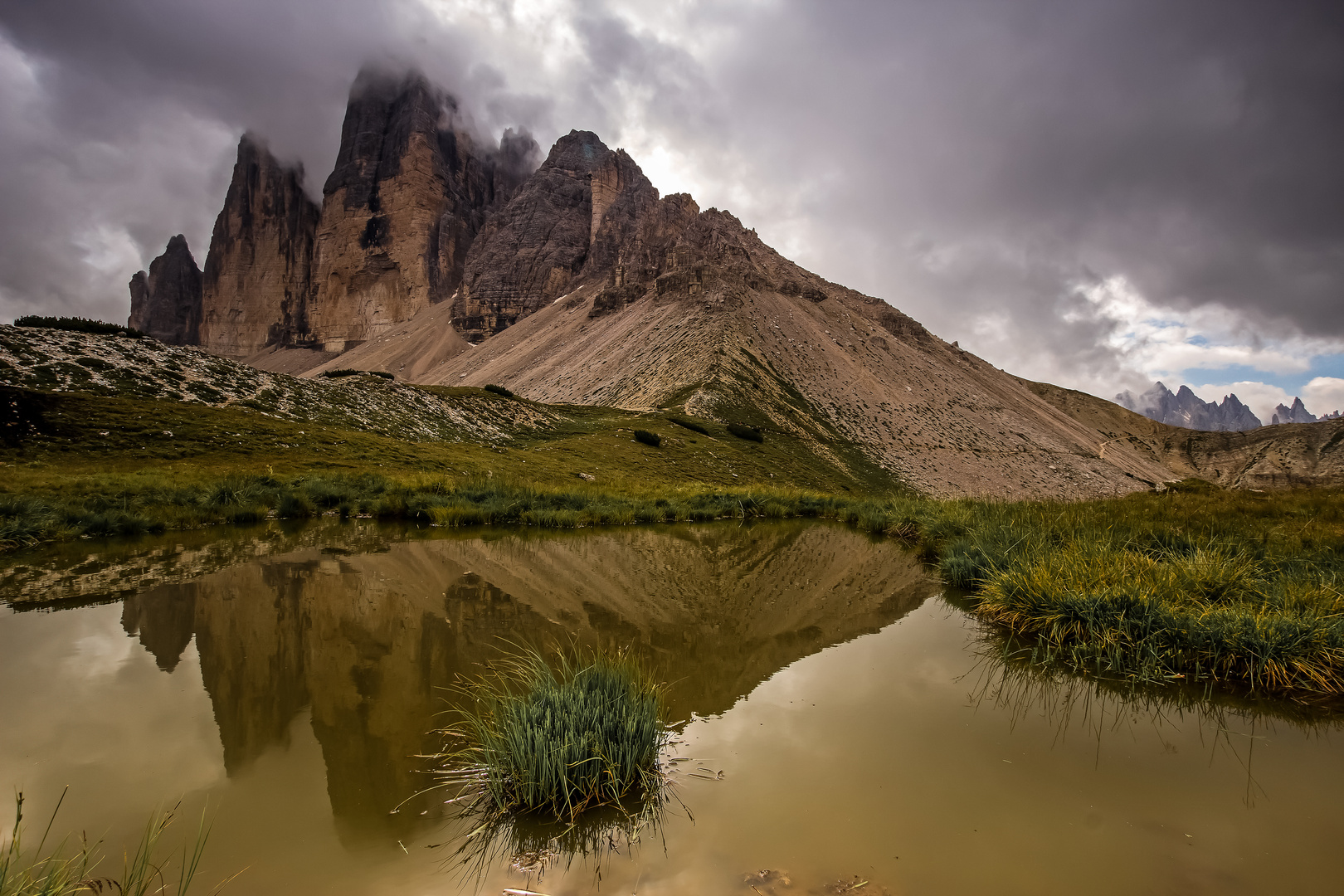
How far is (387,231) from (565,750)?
190251mm

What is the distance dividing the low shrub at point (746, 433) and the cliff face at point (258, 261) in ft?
573

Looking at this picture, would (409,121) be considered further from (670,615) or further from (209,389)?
(670,615)

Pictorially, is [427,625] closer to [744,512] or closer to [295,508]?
[295,508]

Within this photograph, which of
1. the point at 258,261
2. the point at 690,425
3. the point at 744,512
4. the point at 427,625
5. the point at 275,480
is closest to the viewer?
the point at 427,625

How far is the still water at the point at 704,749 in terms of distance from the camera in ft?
12.0

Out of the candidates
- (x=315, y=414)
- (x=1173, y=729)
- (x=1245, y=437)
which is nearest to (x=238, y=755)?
(x=1173, y=729)

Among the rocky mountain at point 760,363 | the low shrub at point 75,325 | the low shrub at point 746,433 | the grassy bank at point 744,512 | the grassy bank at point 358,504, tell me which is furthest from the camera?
the rocky mountain at point 760,363

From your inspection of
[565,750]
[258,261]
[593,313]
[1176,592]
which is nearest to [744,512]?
[1176,592]

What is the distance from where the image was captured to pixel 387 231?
16588 centimetres

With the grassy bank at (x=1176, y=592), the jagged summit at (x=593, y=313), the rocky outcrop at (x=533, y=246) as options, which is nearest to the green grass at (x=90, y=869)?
the grassy bank at (x=1176, y=592)

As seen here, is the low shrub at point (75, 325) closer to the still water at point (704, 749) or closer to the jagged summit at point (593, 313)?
the still water at point (704, 749)

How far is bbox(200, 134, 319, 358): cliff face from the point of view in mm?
181000

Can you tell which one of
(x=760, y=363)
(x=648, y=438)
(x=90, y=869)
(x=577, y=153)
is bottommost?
(x=90, y=869)

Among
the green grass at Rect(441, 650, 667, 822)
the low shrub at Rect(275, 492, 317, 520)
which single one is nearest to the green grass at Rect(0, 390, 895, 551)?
the low shrub at Rect(275, 492, 317, 520)
